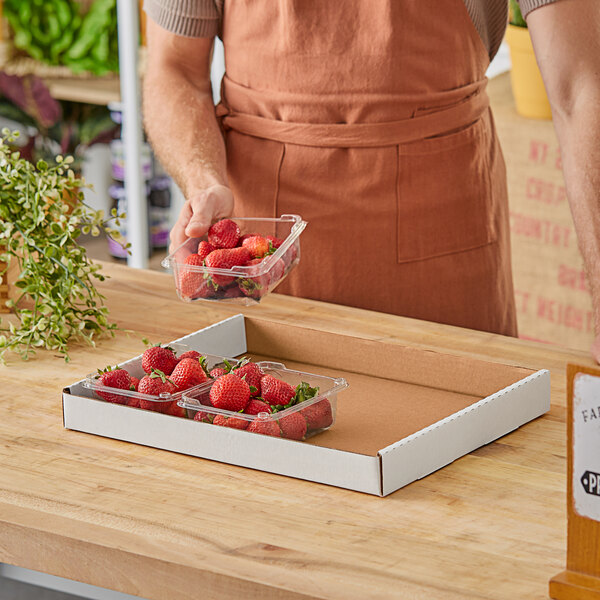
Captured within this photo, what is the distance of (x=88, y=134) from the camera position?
4121 millimetres

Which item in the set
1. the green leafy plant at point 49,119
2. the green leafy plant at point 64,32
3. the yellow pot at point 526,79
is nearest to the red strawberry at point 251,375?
the yellow pot at point 526,79

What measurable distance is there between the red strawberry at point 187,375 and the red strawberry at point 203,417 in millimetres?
49

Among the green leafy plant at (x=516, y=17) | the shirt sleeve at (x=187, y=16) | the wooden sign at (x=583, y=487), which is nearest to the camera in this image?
the wooden sign at (x=583, y=487)

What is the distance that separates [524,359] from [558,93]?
448 mm

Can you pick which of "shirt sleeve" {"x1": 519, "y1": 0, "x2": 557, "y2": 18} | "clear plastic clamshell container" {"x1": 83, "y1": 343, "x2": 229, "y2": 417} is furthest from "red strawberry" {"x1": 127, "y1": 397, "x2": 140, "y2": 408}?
"shirt sleeve" {"x1": 519, "y1": 0, "x2": 557, "y2": 18}

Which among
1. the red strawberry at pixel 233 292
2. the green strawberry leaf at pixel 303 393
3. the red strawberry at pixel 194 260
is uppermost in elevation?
the red strawberry at pixel 194 260

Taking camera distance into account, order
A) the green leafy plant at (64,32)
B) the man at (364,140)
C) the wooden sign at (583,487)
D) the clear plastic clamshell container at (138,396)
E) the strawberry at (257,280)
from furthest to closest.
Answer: the green leafy plant at (64,32) → the man at (364,140) → the strawberry at (257,280) → the clear plastic clamshell container at (138,396) → the wooden sign at (583,487)

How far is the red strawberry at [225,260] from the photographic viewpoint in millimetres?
1504

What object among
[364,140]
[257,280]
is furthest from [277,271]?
[364,140]

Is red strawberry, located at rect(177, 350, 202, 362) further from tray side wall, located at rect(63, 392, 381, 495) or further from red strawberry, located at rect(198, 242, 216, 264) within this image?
red strawberry, located at rect(198, 242, 216, 264)

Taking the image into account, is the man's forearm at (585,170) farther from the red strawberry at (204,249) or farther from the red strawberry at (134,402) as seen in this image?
the red strawberry at (134,402)

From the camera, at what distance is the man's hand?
166 cm

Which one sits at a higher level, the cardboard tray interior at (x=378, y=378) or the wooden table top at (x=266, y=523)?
the cardboard tray interior at (x=378, y=378)

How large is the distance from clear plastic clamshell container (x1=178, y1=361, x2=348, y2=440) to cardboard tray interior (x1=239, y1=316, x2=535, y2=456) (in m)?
0.02
